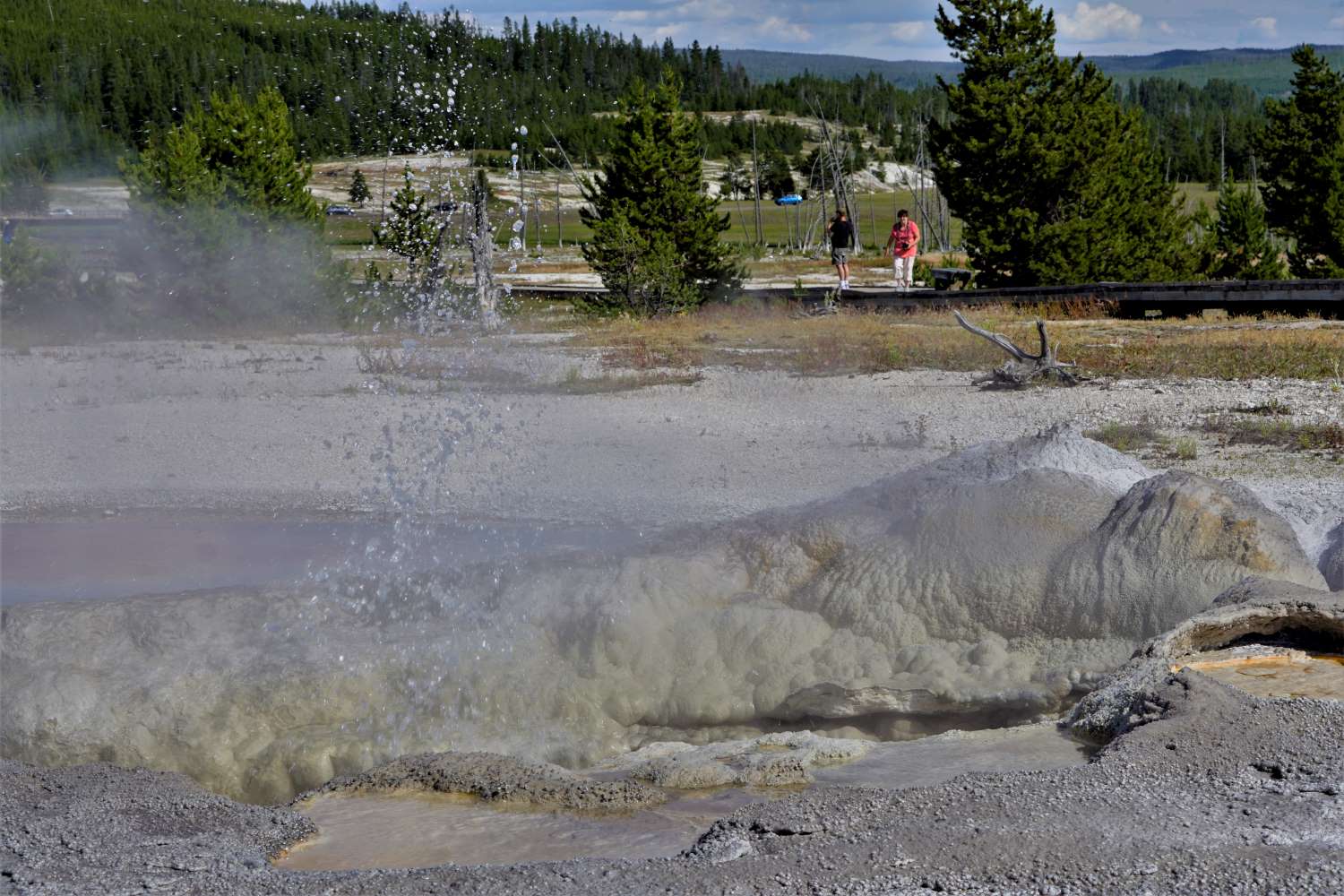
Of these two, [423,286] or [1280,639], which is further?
[423,286]

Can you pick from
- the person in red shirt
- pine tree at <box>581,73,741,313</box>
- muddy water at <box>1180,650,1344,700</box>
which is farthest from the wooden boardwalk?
muddy water at <box>1180,650,1344,700</box>

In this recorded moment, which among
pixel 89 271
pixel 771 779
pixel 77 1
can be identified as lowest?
pixel 771 779

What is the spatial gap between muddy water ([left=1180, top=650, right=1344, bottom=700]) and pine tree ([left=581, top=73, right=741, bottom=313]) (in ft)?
62.4

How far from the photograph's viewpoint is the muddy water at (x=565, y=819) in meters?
4.15

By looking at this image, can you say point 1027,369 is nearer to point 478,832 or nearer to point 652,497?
point 652,497

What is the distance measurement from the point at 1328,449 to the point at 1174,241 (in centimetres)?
1856

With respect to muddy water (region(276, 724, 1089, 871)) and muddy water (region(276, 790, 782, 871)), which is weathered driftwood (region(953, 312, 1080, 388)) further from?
→ muddy water (region(276, 790, 782, 871))

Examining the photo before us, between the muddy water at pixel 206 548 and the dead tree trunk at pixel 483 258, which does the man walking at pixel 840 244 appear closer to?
the dead tree trunk at pixel 483 258

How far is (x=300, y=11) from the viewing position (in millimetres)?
23766

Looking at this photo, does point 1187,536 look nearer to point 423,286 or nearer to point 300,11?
point 423,286

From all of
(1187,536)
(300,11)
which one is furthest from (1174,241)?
(1187,536)

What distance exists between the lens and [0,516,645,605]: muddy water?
27.3 ft

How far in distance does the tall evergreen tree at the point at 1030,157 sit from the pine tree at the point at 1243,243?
305cm

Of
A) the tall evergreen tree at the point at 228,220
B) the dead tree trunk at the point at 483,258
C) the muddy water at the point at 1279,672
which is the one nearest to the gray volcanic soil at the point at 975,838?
the muddy water at the point at 1279,672
